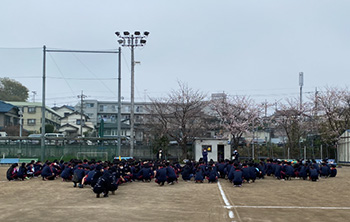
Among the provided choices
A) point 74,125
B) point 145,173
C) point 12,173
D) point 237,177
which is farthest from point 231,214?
point 74,125

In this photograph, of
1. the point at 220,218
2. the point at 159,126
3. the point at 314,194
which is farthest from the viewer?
the point at 159,126

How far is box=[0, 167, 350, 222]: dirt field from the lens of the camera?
311 inches

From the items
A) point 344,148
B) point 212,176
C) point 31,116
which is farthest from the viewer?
point 31,116

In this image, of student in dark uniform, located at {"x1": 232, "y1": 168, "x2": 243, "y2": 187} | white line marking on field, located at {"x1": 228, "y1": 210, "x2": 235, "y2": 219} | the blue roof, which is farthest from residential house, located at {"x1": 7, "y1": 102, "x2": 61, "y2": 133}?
white line marking on field, located at {"x1": 228, "y1": 210, "x2": 235, "y2": 219}

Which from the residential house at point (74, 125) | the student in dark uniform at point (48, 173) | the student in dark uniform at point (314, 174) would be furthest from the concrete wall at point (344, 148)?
the residential house at point (74, 125)

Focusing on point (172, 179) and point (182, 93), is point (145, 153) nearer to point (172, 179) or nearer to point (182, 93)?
point (182, 93)

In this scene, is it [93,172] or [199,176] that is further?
[199,176]

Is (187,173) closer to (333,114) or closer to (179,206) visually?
(179,206)

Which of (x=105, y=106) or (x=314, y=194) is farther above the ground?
(x=105, y=106)

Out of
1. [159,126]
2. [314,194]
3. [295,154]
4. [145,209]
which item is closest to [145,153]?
[159,126]

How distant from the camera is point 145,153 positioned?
32906mm

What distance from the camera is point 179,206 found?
945cm

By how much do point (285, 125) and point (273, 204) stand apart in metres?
27.1

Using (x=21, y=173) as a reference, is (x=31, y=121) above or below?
above
